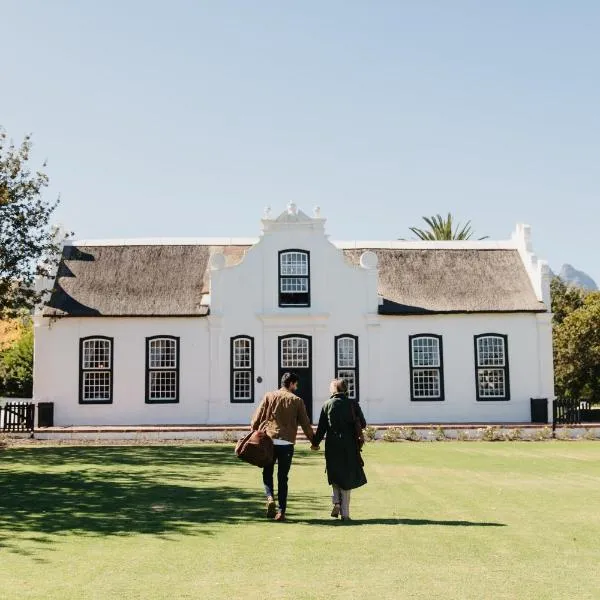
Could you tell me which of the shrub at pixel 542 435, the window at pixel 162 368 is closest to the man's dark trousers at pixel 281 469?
the shrub at pixel 542 435

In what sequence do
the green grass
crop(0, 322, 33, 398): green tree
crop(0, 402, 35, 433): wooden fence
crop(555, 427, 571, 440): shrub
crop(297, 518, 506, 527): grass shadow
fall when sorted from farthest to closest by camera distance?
1. crop(0, 322, 33, 398): green tree
2. crop(0, 402, 35, 433): wooden fence
3. crop(555, 427, 571, 440): shrub
4. crop(297, 518, 506, 527): grass shadow
5. the green grass

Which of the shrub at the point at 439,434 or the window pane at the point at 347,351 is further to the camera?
the window pane at the point at 347,351

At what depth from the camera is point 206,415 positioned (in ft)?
98.3

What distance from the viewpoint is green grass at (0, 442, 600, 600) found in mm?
7062

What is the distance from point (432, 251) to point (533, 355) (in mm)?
5411

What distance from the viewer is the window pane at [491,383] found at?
100.0 ft

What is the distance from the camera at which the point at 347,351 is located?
30.4 m

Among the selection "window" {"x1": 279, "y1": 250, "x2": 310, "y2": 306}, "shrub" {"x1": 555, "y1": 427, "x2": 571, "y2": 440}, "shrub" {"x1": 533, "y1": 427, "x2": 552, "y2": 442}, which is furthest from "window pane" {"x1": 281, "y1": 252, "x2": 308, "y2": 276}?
"shrub" {"x1": 555, "y1": 427, "x2": 571, "y2": 440}

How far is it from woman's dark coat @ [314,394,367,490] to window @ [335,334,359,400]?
763 inches

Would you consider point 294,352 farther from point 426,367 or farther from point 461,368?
point 461,368

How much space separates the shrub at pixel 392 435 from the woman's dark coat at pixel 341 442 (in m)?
15.0

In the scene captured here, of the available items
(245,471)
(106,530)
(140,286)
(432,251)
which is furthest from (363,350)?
(106,530)

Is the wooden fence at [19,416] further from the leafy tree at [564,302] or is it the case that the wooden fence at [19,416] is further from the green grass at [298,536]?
the leafy tree at [564,302]

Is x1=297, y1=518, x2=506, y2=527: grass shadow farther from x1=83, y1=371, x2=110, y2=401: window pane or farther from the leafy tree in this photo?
the leafy tree
